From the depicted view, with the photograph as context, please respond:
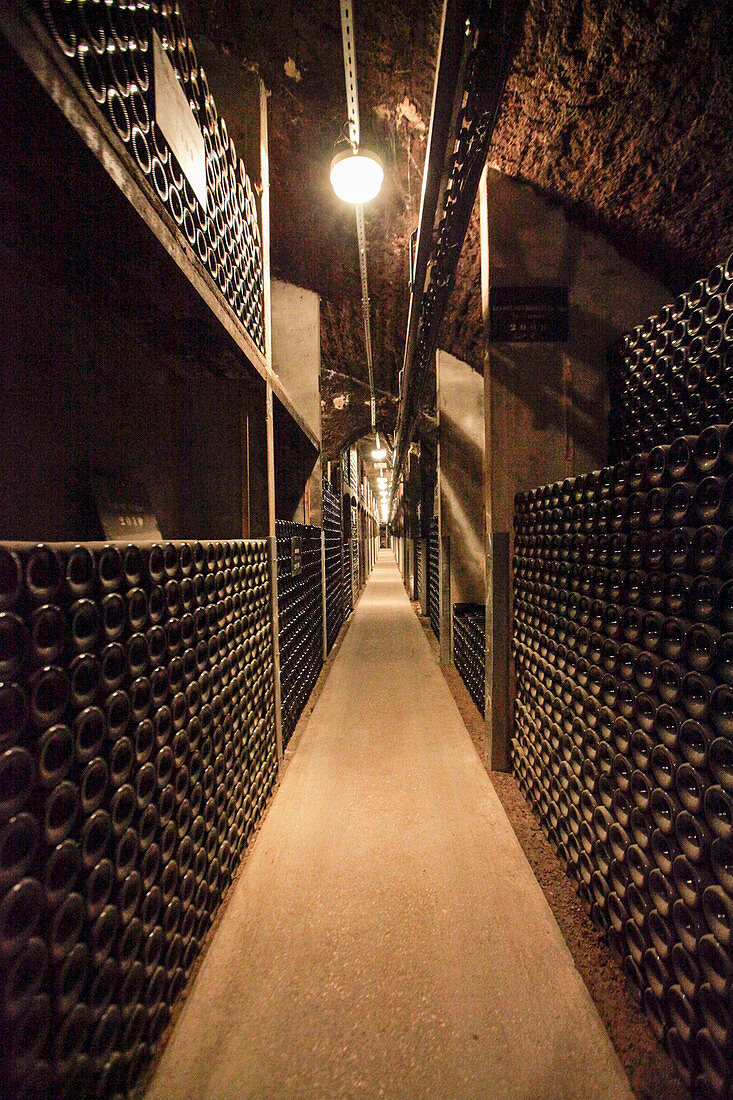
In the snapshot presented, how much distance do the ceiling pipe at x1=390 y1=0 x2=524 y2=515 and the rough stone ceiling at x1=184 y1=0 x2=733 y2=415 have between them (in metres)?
0.54

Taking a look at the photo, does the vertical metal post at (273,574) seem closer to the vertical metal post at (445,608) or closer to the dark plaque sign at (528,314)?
the dark plaque sign at (528,314)

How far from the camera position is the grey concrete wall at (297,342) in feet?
15.7

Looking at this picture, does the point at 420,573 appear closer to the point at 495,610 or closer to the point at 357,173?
the point at 495,610

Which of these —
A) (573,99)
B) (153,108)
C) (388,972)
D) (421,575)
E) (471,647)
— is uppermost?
(573,99)

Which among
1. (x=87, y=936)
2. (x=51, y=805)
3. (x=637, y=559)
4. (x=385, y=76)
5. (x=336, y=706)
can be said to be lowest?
(x=336, y=706)

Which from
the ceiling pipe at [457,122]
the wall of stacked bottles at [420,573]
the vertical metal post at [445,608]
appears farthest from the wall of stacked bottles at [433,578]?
the ceiling pipe at [457,122]

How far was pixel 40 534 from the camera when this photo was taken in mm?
1464

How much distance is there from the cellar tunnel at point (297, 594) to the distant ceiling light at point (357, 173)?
0.03 meters

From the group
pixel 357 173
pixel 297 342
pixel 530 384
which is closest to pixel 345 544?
pixel 297 342

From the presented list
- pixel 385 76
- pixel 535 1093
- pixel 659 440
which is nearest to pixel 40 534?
pixel 535 1093

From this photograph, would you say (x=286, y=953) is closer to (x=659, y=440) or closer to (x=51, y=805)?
(x=51, y=805)

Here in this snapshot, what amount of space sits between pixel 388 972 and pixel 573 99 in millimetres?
4027

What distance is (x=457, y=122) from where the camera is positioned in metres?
1.97

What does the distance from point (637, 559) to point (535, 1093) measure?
141 cm
